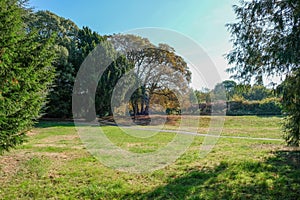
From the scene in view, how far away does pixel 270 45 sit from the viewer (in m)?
4.16

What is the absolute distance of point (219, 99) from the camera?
17312 millimetres

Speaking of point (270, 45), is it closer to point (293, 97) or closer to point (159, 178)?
point (293, 97)

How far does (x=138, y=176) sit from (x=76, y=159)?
6.18 feet

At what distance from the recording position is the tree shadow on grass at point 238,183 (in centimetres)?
304

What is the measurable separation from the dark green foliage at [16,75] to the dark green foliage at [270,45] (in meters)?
4.31

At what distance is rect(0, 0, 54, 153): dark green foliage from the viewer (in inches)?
138

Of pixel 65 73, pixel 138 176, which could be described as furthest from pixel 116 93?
pixel 138 176

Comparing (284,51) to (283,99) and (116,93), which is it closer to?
A: (283,99)

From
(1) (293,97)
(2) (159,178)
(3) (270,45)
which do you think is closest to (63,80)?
(2) (159,178)

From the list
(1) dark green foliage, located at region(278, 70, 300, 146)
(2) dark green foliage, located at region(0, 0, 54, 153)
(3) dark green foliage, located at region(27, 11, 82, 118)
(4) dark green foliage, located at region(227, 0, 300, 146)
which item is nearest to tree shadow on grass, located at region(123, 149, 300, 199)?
(1) dark green foliage, located at region(278, 70, 300, 146)

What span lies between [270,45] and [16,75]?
488cm

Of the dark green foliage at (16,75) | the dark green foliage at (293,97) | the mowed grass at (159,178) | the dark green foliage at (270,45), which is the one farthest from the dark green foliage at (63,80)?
the dark green foliage at (293,97)

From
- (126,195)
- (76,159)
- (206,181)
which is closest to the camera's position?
(126,195)

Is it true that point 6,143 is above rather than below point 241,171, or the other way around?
above
